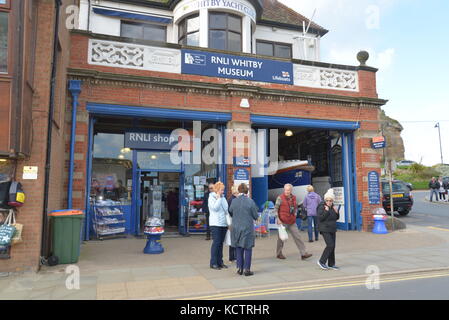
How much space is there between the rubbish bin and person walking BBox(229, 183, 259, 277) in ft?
11.6

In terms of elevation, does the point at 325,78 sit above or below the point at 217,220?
above

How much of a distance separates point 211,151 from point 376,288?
24.6ft

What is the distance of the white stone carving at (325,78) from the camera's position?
40.6ft

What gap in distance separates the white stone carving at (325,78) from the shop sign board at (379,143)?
2043 millimetres

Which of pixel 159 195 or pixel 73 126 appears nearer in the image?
pixel 73 126

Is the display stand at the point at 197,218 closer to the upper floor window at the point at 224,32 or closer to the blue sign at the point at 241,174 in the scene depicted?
the blue sign at the point at 241,174

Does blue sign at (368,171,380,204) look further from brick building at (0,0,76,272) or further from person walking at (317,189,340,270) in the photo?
brick building at (0,0,76,272)

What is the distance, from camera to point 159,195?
1233cm

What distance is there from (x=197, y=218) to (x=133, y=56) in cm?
566

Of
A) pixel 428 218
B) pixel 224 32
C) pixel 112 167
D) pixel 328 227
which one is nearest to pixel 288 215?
pixel 328 227

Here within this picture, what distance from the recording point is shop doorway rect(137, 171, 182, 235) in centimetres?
1205

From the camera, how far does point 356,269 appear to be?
274 inches

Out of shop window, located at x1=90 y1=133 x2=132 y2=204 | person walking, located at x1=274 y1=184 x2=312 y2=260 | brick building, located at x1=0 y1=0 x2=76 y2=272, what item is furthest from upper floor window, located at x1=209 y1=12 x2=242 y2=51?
person walking, located at x1=274 y1=184 x2=312 y2=260

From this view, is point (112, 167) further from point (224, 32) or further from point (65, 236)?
point (224, 32)
